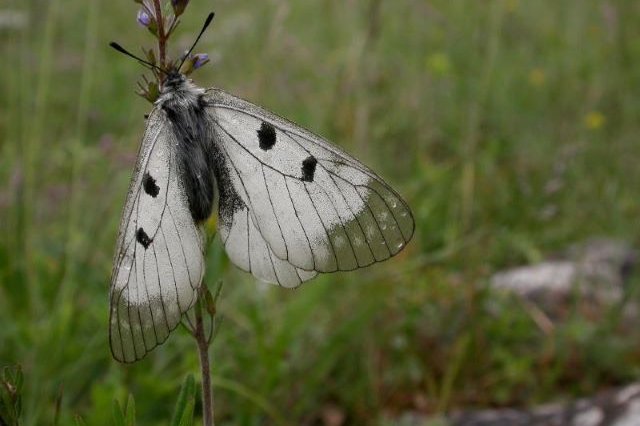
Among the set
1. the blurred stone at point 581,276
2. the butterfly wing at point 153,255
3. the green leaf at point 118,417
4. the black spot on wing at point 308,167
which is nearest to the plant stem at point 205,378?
the butterfly wing at point 153,255

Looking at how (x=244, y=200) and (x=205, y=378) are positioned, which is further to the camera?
(x=244, y=200)

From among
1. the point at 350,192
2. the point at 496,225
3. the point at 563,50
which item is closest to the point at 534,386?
the point at 496,225

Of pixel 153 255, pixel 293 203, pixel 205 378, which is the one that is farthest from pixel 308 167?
pixel 205 378

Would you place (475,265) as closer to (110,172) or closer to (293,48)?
(110,172)

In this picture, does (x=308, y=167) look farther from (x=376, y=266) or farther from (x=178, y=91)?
(x=376, y=266)

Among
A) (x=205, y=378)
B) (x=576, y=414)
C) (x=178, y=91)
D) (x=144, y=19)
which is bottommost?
(x=576, y=414)

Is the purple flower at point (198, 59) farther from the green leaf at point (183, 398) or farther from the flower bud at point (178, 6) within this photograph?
the green leaf at point (183, 398)
